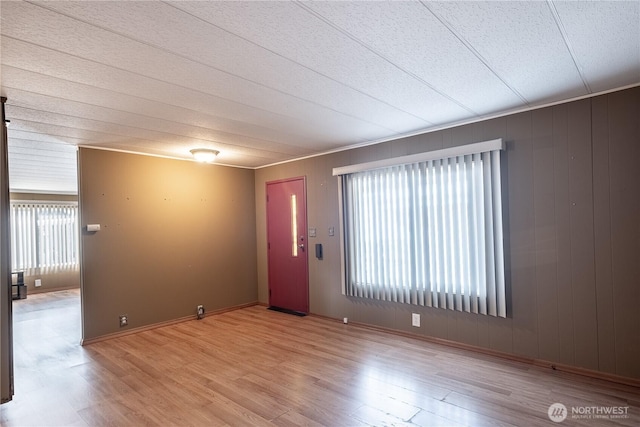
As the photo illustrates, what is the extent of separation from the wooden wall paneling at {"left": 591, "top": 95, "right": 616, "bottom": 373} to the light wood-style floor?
1.05 feet

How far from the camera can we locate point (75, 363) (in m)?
3.54

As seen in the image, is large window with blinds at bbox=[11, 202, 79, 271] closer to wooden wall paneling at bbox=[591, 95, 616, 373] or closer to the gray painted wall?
the gray painted wall

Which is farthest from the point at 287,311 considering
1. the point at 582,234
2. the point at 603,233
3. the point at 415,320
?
the point at 603,233

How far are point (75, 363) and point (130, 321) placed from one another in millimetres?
980

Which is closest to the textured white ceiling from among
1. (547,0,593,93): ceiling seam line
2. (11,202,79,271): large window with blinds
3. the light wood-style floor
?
(547,0,593,93): ceiling seam line

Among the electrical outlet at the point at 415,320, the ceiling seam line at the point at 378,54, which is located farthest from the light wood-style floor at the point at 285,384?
the ceiling seam line at the point at 378,54

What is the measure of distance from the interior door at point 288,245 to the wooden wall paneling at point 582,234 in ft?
10.9

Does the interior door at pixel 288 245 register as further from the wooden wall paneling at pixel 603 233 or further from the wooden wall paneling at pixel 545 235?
the wooden wall paneling at pixel 603 233


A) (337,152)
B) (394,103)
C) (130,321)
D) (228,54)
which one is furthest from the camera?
(337,152)

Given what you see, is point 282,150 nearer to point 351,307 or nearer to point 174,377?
point 351,307

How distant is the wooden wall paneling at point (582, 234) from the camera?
2.92m

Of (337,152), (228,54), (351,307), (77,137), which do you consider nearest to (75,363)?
(77,137)

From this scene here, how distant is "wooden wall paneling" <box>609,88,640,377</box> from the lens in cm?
272

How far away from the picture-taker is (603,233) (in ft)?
9.42
